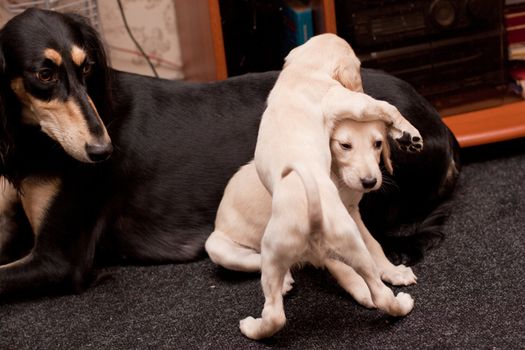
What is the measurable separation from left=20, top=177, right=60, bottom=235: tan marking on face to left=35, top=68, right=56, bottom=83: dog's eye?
27 cm

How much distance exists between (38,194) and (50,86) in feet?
0.94

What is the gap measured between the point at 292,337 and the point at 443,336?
0.30 metres

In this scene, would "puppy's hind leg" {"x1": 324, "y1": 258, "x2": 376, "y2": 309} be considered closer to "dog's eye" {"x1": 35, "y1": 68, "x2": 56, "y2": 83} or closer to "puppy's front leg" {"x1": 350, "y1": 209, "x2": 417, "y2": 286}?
"puppy's front leg" {"x1": 350, "y1": 209, "x2": 417, "y2": 286}

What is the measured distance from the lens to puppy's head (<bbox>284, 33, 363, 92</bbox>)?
157 centimetres

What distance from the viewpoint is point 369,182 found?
1.49 metres

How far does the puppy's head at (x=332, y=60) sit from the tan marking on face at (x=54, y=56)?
51 cm

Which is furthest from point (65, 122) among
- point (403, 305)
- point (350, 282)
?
point (403, 305)

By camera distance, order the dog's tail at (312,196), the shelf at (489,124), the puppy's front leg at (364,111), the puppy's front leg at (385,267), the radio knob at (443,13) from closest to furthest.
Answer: the dog's tail at (312,196), the puppy's front leg at (364,111), the puppy's front leg at (385,267), the shelf at (489,124), the radio knob at (443,13)

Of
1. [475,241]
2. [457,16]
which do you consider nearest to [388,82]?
[475,241]

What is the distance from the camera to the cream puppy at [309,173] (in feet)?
4.48

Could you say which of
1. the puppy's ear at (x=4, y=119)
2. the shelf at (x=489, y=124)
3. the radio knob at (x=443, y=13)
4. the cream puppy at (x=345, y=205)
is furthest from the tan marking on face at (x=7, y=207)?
the radio knob at (x=443, y=13)

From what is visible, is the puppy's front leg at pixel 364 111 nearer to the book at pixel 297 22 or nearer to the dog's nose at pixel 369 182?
the dog's nose at pixel 369 182

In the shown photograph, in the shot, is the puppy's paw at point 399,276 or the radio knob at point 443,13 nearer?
the puppy's paw at point 399,276

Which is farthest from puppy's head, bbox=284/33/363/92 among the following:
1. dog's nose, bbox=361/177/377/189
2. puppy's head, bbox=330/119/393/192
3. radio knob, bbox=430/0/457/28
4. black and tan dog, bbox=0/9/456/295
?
radio knob, bbox=430/0/457/28
